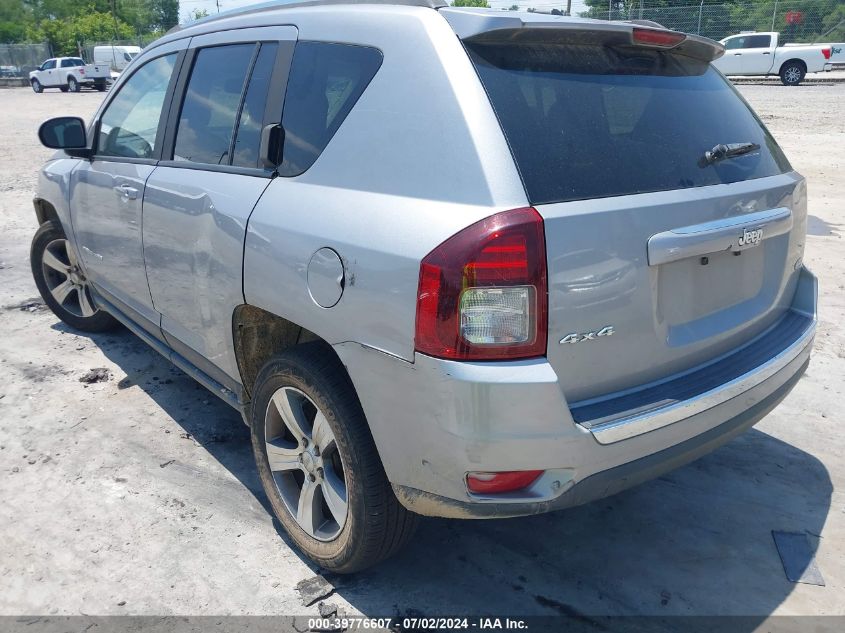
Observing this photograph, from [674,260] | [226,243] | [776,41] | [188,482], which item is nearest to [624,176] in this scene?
[674,260]

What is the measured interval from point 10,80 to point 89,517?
174ft

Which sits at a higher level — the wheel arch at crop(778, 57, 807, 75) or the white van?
the white van

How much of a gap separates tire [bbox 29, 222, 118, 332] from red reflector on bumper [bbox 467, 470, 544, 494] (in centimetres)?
376

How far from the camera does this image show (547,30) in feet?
7.55

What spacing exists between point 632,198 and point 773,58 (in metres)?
27.5

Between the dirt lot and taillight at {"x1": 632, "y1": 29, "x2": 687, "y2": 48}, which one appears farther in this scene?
the dirt lot

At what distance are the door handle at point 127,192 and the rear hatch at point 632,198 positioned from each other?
213 centimetres

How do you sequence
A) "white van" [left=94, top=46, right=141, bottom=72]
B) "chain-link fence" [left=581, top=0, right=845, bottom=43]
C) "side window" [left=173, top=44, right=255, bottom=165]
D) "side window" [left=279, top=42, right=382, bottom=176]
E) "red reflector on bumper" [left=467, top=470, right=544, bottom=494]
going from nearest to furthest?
"red reflector on bumper" [left=467, top=470, right=544, bottom=494] < "side window" [left=279, top=42, right=382, bottom=176] < "side window" [left=173, top=44, right=255, bottom=165] < "chain-link fence" [left=581, top=0, right=845, bottom=43] < "white van" [left=94, top=46, right=141, bottom=72]

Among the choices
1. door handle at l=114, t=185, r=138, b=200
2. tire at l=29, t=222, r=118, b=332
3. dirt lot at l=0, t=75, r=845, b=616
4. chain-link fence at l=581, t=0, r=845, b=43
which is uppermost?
chain-link fence at l=581, t=0, r=845, b=43

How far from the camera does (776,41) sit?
25.7 m

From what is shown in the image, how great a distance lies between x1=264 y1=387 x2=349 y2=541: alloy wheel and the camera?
2645 mm

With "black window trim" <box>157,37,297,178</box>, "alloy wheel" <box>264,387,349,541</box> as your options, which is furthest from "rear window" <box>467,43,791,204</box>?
"alloy wheel" <box>264,387,349,541</box>

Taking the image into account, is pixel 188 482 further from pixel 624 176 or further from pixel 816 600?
pixel 816 600

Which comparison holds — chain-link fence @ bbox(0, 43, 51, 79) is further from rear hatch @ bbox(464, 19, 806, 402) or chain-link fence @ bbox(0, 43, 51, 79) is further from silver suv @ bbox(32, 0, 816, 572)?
rear hatch @ bbox(464, 19, 806, 402)
